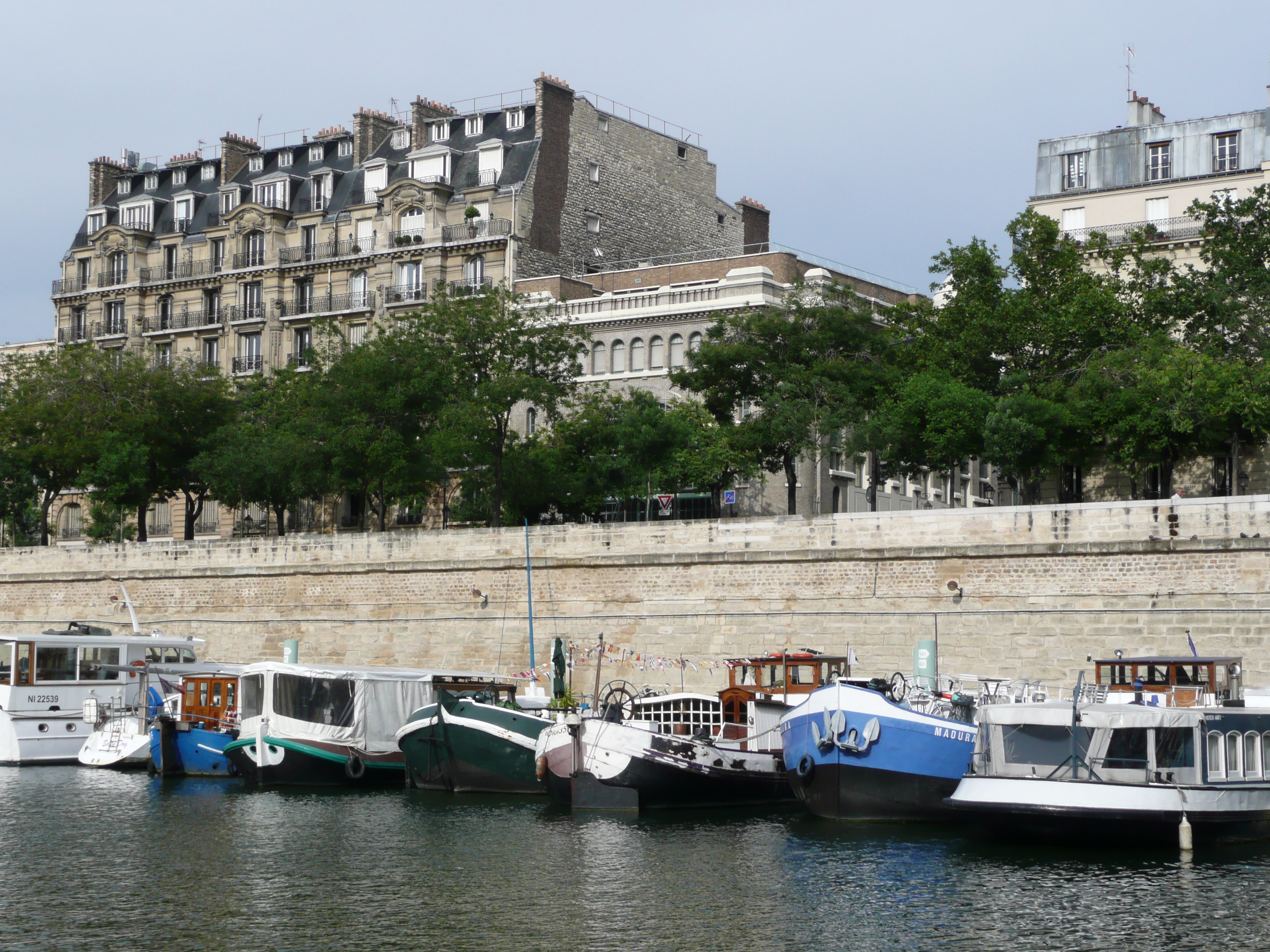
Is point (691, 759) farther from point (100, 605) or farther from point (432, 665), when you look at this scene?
point (100, 605)

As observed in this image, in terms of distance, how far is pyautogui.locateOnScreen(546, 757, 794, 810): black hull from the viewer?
29875mm

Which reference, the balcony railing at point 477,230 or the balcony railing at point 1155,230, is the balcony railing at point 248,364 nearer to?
the balcony railing at point 477,230

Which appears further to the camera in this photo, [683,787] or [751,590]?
[751,590]

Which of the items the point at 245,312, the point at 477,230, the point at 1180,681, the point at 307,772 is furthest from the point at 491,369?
the point at 1180,681

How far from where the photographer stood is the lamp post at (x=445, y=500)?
58272mm

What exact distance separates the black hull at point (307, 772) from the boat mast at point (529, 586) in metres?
6.80

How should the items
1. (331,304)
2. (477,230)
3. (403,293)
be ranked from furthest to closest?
(331,304)
(403,293)
(477,230)

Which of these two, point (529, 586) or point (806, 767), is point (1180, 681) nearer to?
point (806, 767)

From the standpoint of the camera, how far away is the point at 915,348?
165 ft

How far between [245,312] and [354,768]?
147 ft

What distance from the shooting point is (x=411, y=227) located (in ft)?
233

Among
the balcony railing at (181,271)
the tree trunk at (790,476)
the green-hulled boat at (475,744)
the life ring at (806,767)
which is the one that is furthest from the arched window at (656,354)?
the life ring at (806,767)

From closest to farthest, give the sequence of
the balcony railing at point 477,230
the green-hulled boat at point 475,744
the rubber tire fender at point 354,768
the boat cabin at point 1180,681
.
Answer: the boat cabin at point 1180,681 < the green-hulled boat at point 475,744 < the rubber tire fender at point 354,768 < the balcony railing at point 477,230

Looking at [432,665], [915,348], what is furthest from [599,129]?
[432,665]
